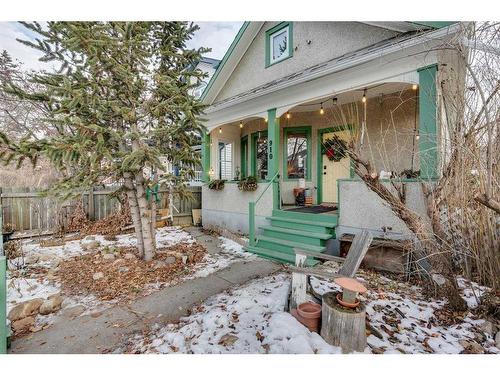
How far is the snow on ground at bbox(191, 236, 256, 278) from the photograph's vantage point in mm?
4309

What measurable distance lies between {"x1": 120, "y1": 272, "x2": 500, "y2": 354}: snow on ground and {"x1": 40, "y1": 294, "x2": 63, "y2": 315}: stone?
139cm

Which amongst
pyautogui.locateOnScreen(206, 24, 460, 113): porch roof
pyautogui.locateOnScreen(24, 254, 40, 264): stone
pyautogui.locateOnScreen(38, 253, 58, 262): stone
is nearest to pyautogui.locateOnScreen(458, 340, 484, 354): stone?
pyautogui.locateOnScreen(206, 24, 460, 113): porch roof

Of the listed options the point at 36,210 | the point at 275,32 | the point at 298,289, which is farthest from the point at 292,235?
the point at 36,210

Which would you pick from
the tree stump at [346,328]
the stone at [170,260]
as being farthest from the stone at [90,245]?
the tree stump at [346,328]

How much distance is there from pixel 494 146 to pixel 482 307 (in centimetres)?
175

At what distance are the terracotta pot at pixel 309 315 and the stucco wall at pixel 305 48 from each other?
5.31 metres

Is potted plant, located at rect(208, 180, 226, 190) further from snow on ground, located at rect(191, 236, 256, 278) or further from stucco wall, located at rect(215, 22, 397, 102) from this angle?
stucco wall, located at rect(215, 22, 397, 102)

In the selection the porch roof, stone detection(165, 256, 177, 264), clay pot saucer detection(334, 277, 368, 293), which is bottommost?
stone detection(165, 256, 177, 264)

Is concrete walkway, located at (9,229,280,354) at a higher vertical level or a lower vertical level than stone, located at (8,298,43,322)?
lower

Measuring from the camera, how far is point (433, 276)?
295 centimetres

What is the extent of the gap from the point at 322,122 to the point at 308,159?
1143 mm

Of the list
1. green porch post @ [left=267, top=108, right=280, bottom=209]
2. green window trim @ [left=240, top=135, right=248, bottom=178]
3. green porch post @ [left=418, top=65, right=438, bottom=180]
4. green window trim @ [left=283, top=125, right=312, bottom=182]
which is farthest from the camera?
green window trim @ [left=240, top=135, right=248, bottom=178]

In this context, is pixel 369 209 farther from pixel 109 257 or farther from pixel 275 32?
pixel 275 32
